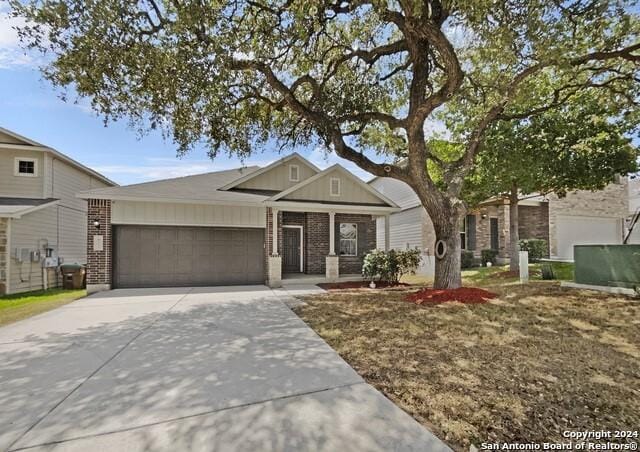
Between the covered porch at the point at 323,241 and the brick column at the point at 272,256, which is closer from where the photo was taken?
the brick column at the point at 272,256

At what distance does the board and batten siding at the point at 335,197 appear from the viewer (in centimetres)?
1259

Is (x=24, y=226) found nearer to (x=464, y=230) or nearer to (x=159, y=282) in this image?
(x=159, y=282)

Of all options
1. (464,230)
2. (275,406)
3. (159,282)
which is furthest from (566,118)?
(159,282)

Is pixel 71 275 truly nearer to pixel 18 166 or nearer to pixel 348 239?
pixel 18 166

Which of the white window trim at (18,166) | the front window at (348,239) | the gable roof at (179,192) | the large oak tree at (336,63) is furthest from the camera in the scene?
the front window at (348,239)

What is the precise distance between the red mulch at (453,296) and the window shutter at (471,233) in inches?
391

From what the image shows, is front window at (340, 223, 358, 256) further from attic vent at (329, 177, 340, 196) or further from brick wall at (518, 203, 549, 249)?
brick wall at (518, 203, 549, 249)

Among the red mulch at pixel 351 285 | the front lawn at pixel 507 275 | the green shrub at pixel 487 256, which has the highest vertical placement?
the green shrub at pixel 487 256

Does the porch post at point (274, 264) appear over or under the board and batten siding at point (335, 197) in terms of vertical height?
under

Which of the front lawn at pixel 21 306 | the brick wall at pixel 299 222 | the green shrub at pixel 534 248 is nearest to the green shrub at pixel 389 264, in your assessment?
the brick wall at pixel 299 222

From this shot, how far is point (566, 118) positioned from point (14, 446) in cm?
1413

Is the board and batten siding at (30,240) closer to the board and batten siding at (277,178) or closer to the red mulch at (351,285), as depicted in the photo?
the board and batten siding at (277,178)

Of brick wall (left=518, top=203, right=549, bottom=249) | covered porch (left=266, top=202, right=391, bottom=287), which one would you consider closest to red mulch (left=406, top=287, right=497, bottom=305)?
covered porch (left=266, top=202, right=391, bottom=287)

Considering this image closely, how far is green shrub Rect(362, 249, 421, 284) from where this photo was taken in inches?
484
